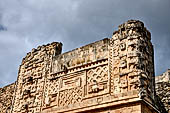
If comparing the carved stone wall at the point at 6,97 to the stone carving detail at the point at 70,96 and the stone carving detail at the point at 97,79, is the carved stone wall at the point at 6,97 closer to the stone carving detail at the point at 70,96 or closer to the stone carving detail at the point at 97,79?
the stone carving detail at the point at 70,96

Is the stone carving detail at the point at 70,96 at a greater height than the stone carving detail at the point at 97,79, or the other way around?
the stone carving detail at the point at 97,79

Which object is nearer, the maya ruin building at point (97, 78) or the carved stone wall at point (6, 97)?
the maya ruin building at point (97, 78)

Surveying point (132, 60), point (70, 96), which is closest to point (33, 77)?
point (70, 96)

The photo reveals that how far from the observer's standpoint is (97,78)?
29.6ft

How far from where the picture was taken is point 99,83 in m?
8.88

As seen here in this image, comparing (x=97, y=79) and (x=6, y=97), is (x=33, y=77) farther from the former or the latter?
(x=6, y=97)

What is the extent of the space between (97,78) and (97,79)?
0.10 feet

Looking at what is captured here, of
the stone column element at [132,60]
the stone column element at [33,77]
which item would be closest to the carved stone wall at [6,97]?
the stone column element at [33,77]

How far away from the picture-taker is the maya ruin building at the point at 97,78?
819 centimetres

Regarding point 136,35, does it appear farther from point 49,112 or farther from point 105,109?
point 49,112

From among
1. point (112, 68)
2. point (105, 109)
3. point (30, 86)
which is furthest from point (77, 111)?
point (30, 86)

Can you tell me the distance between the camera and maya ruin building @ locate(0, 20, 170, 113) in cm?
819

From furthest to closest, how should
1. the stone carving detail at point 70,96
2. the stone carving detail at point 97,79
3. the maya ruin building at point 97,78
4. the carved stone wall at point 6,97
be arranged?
the carved stone wall at point 6,97 < the stone carving detail at point 70,96 < the stone carving detail at point 97,79 < the maya ruin building at point 97,78

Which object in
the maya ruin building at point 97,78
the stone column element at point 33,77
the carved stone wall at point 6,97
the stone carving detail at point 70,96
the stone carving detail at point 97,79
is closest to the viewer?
the maya ruin building at point 97,78
